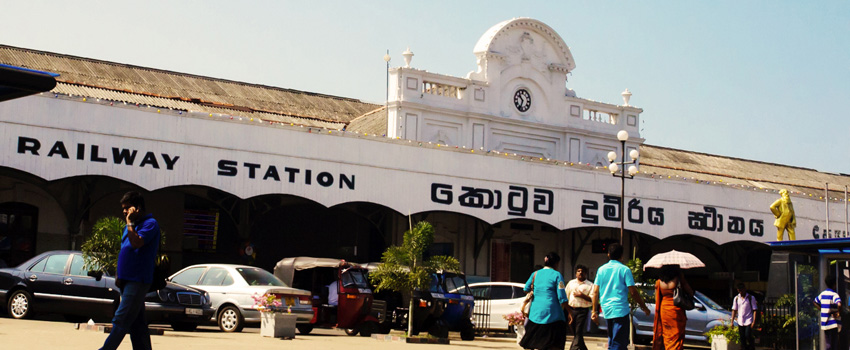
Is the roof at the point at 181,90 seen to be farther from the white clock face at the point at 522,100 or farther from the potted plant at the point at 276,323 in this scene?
the potted plant at the point at 276,323

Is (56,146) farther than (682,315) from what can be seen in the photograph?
Yes

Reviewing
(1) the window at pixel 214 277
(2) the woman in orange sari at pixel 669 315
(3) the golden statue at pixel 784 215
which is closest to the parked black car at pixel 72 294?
(1) the window at pixel 214 277

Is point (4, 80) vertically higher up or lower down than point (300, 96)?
lower down

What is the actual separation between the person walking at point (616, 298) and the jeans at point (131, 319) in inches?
212

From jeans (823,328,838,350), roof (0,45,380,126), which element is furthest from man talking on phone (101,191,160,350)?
roof (0,45,380,126)

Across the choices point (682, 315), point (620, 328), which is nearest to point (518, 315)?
point (682, 315)

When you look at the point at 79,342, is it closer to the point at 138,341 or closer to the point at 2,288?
the point at 138,341

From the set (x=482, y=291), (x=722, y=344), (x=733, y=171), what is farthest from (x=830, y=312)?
(x=733, y=171)

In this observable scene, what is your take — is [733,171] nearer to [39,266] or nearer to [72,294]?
[72,294]

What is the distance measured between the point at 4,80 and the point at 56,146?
1766 cm

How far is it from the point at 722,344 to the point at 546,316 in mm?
8604

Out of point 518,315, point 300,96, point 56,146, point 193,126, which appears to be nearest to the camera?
point 518,315

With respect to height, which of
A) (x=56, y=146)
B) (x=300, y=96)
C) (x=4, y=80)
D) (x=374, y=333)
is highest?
(x=300, y=96)

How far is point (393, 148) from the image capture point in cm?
3028
